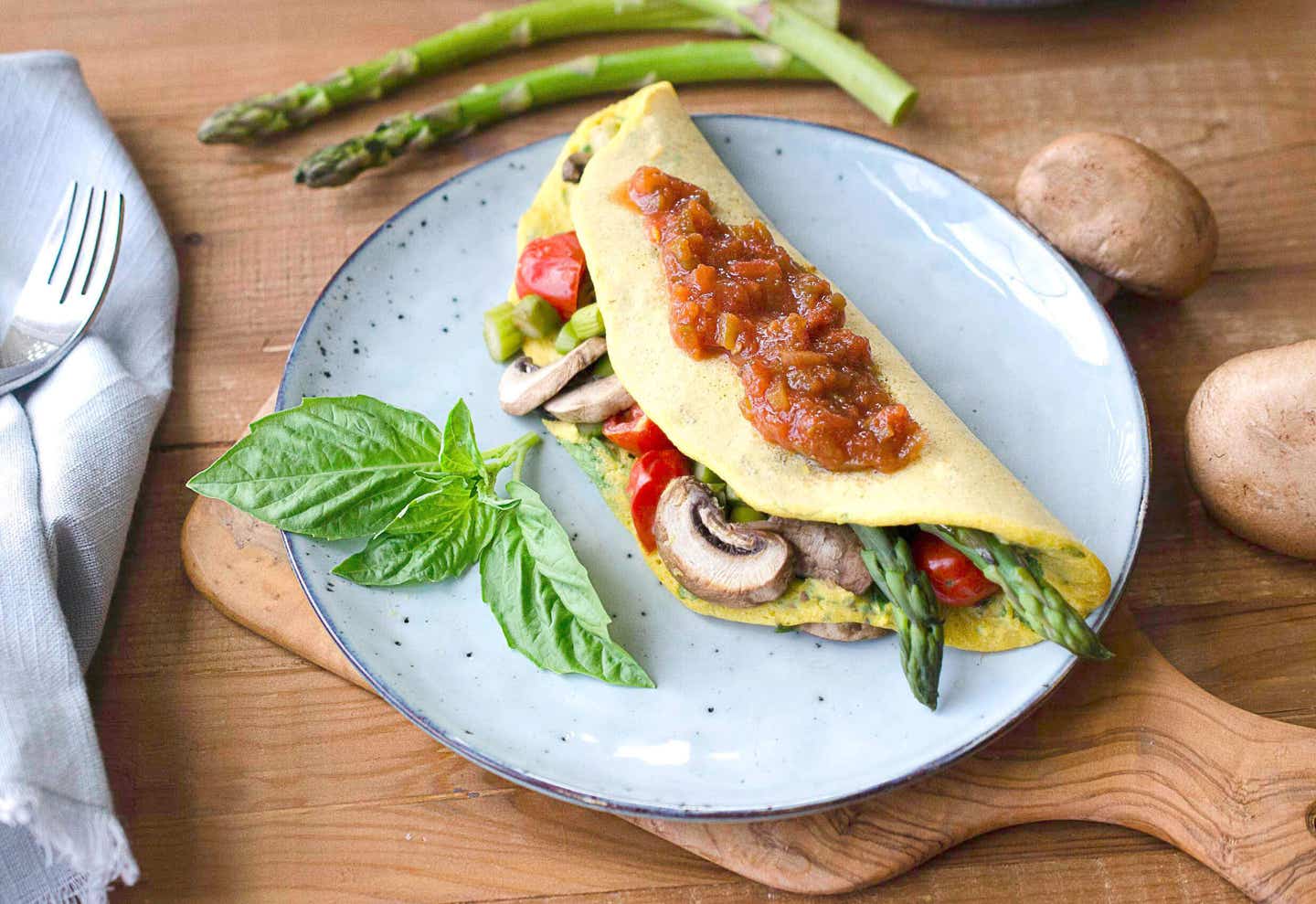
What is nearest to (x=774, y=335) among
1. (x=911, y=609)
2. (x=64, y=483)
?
(x=911, y=609)

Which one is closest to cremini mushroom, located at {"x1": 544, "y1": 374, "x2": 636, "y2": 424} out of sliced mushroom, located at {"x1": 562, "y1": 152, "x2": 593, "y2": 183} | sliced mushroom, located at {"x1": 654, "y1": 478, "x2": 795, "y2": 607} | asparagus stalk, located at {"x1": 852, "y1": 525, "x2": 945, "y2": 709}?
Answer: sliced mushroom, located at {"x1": 654, "y1": 478, "x2": 795, "y2": 607}

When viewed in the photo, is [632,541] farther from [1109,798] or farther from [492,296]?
[1109,798]

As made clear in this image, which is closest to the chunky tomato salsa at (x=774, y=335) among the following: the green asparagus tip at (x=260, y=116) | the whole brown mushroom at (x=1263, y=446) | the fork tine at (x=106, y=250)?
the whole brown mushroom at (x=1263, y=446)

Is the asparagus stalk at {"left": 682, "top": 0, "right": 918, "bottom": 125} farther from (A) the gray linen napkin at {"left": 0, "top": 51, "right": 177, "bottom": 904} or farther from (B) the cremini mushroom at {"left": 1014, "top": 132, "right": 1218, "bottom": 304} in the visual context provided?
(A) the gray linen napkin at {"left": 0, "top": 51, "right": 177, "bottom": 904}

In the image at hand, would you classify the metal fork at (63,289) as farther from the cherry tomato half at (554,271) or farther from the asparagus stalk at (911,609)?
the asparagus stalk at (911,609)

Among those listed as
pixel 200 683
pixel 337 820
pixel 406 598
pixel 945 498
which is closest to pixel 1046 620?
pixel 945 498

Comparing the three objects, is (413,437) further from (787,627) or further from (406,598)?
(787,627)

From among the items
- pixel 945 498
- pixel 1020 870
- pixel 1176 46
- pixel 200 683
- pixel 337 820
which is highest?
pixel 1176 46
